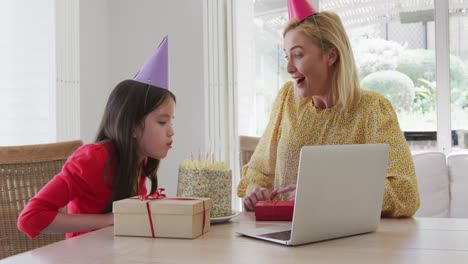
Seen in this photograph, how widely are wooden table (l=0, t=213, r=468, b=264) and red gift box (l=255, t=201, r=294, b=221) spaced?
181mm

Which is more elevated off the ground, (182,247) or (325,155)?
(325,155)

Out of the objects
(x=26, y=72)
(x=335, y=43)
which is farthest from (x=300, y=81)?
(x=26, y=72)

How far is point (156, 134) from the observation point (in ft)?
5.90

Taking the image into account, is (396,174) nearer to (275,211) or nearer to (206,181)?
(275,211)

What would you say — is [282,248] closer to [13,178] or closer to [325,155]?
[325,155]

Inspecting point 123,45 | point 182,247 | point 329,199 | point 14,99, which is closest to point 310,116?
point 329,199

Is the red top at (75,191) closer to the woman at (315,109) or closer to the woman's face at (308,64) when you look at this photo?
the woman at (315,109)

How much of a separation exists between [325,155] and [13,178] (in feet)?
3.31

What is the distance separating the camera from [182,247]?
43.0 inches

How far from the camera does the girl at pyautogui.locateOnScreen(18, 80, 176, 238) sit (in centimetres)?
149

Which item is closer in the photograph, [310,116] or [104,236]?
[104,236]

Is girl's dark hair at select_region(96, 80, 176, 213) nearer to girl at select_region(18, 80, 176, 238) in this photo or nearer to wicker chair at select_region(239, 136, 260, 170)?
girl at select_region(18, 80, 176, 238)

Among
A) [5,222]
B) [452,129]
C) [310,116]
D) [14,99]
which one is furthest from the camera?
[452,129]

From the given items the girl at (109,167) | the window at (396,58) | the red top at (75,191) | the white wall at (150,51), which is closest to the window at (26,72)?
the white wall at (150,51)
